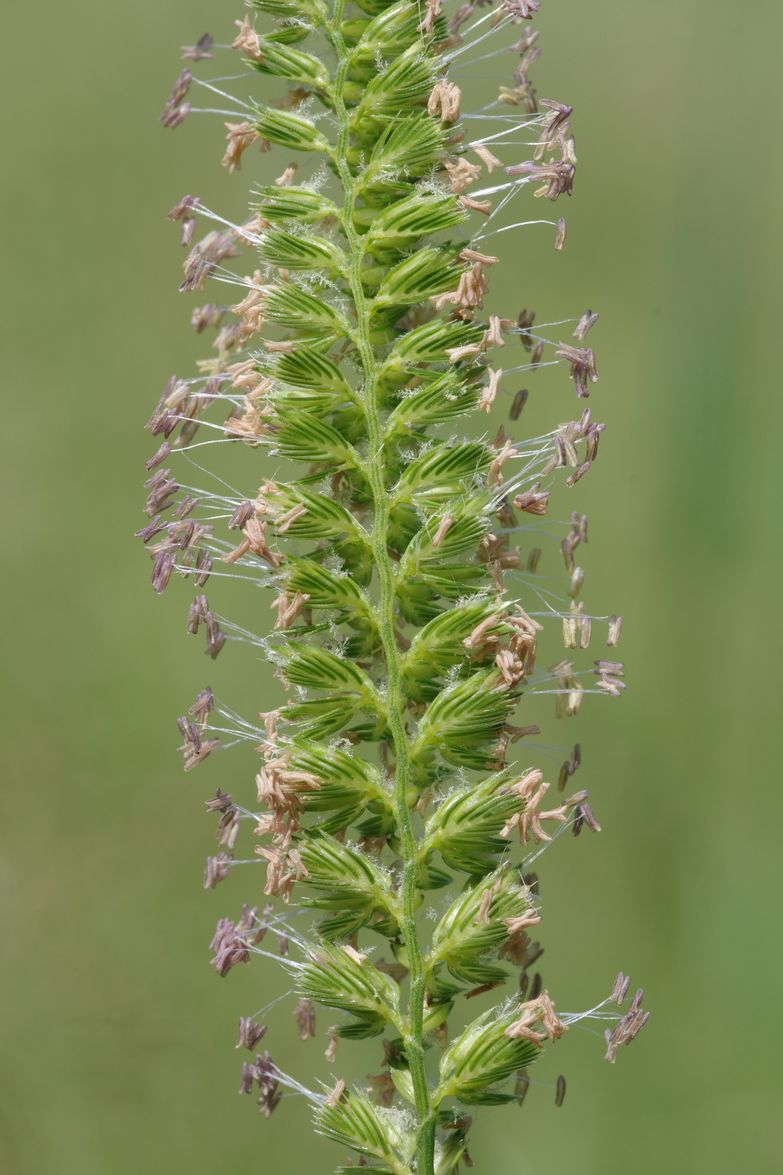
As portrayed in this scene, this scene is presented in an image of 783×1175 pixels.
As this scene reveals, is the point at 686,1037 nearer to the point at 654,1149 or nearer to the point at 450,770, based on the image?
the point at 654,1149

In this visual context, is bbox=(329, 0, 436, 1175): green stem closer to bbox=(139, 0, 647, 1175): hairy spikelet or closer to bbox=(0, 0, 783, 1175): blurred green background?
bbox=(139, 0, 647, 1175): hairy spikelet

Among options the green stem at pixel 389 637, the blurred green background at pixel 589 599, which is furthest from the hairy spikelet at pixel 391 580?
the blurred green background at pixel 589 599

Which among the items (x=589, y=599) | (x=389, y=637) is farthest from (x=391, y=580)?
(x=589, y=599)

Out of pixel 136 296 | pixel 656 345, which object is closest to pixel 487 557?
pixel 656 345

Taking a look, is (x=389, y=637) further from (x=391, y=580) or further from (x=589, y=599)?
(x=589, y=599)

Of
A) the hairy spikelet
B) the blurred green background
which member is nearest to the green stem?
the hairy spikelet

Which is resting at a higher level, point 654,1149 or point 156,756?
point 156,756

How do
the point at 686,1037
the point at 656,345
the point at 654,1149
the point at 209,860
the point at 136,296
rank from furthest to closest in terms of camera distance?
the point at 136,296 → the point at 686,1037 → the point at 654,1149 → the point at 656,345 → the point at 209,860
